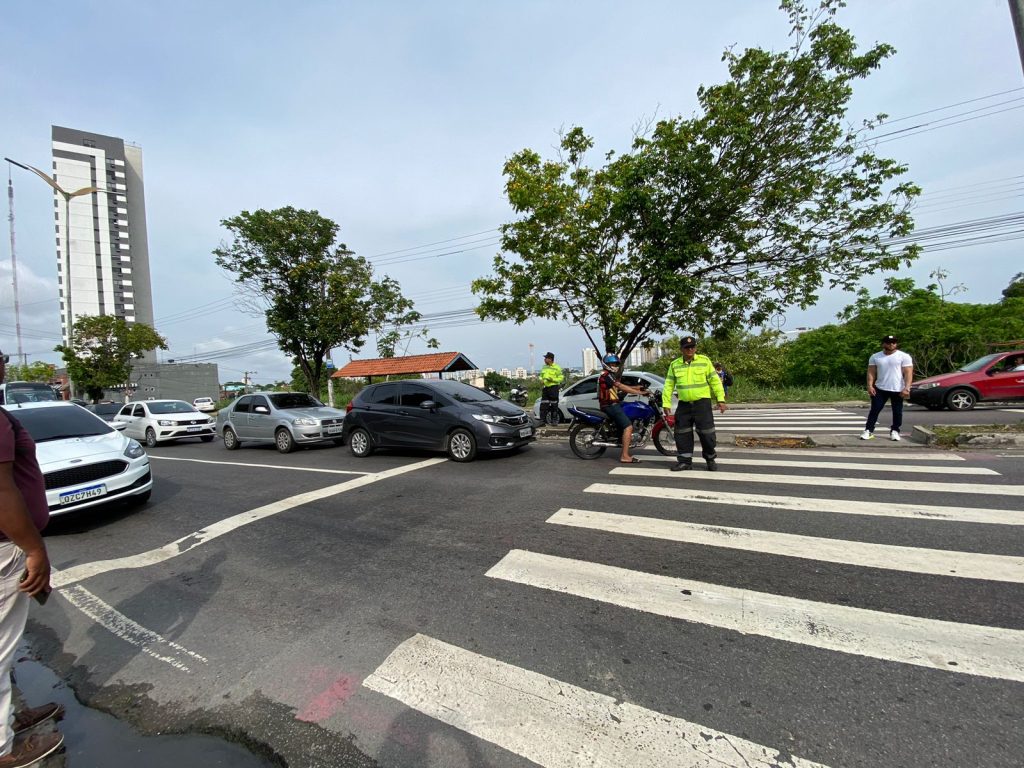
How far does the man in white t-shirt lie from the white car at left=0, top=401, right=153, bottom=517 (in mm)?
11147

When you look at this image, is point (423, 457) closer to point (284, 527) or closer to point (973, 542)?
point (284, 527)

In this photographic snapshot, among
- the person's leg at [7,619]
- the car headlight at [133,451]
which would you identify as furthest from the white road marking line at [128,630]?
the car headlight at [133,451]

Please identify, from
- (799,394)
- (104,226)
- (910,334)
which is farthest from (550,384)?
(104,226)

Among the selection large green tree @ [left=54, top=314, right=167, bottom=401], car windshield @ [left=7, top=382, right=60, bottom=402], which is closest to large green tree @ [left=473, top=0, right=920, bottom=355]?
car windshield @ [left=7, top=382, right=60, bottom=402]

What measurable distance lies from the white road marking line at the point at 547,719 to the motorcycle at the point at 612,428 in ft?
18.2

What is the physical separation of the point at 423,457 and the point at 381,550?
4856 mm

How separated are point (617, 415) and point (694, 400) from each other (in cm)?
138

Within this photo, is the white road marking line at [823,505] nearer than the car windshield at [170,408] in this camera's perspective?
Yes

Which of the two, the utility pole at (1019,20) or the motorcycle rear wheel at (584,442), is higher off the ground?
the utility pole at (1019,20)

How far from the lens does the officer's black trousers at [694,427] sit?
6.40 metres

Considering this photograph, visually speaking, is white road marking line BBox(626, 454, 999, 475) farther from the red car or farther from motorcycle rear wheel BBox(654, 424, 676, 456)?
the red car

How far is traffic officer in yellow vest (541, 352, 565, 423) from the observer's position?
39.0 feet

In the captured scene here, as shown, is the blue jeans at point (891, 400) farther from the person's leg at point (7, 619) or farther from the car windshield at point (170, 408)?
the car windshield at point (170, 408)

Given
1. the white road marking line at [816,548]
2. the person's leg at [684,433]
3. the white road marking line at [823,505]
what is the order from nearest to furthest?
the white road marking line at [816,548], the white road marking line at [823,505], the person's leg at [684,433]
